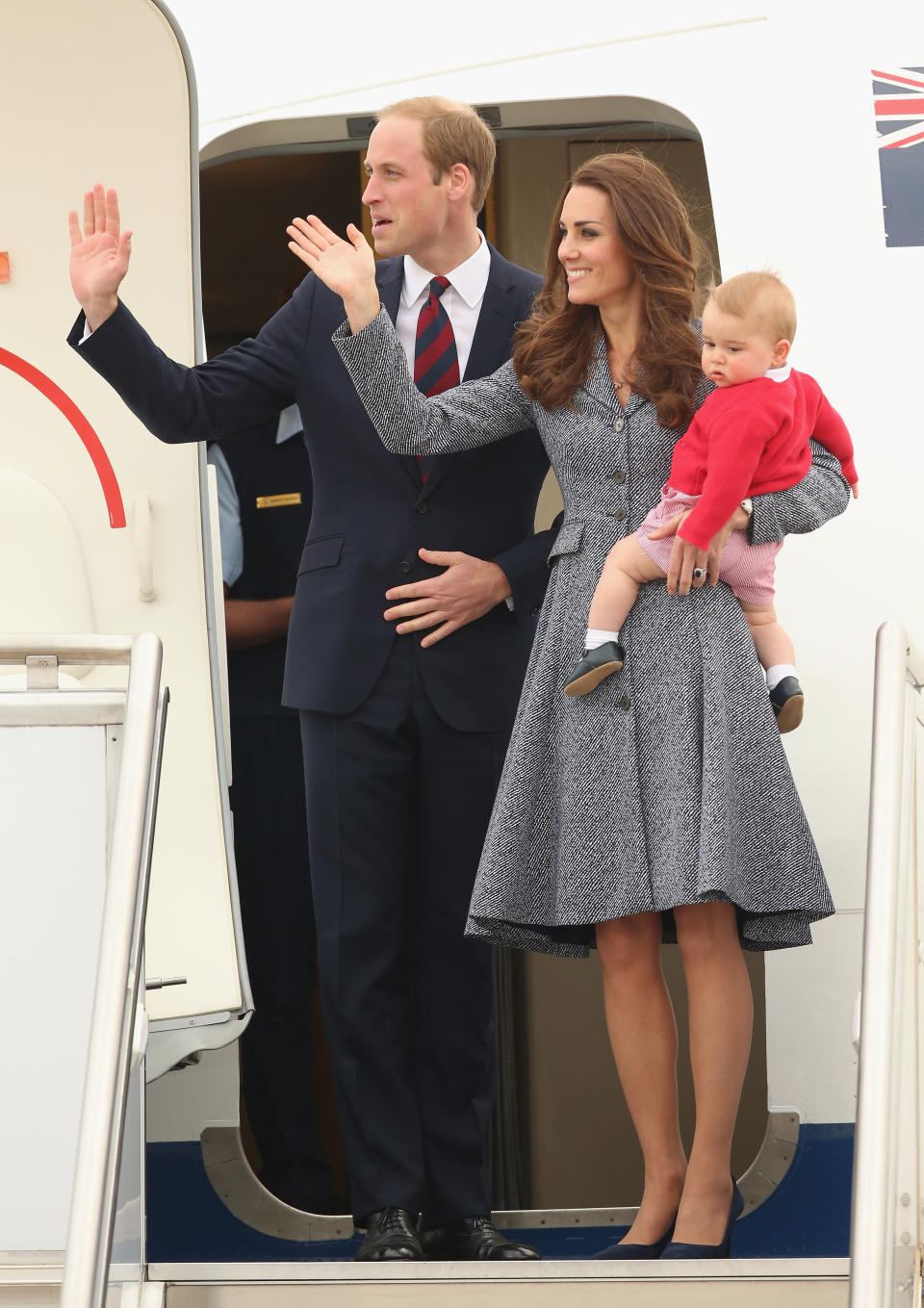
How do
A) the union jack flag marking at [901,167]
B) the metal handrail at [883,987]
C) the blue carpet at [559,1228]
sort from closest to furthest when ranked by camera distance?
the metal handrail at [883,987] < the blue carpet at [559,1228] < the union jack flag marking at [901,167]

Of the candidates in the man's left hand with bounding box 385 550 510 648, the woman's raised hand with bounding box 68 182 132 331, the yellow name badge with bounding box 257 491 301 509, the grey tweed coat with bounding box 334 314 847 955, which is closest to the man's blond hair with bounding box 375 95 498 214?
the grey tweed coat with bounding box 334 314 847 955

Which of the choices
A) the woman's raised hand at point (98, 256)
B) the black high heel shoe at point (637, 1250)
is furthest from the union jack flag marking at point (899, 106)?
the black high heel shoe at point (637, 1250)

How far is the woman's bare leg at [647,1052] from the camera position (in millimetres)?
2322

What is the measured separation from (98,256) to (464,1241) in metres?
1.65

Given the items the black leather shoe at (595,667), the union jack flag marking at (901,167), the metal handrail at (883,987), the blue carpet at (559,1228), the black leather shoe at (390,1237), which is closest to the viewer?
the metal handrail at (883,987)

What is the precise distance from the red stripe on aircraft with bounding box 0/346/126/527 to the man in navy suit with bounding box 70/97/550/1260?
0.66 metres

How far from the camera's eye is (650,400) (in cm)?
248

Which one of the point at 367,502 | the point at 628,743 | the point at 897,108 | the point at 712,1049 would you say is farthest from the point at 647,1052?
the point at 897,108

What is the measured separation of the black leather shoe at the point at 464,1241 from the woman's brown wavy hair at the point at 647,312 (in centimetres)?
127

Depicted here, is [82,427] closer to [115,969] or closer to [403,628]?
[403,628]

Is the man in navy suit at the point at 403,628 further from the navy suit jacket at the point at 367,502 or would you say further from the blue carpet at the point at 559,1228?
the blue carpet at the point at 559,1228

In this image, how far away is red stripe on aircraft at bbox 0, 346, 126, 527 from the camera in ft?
11.2

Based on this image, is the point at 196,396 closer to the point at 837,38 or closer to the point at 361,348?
the point at 361,348

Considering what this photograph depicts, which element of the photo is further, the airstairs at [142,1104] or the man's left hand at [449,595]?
the man's left hand at [449,595]
